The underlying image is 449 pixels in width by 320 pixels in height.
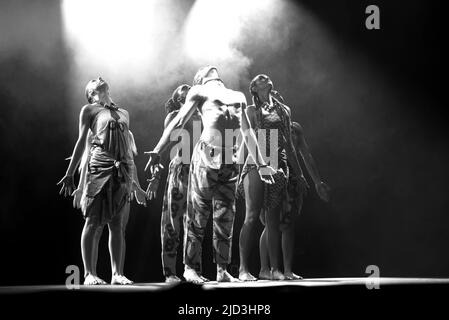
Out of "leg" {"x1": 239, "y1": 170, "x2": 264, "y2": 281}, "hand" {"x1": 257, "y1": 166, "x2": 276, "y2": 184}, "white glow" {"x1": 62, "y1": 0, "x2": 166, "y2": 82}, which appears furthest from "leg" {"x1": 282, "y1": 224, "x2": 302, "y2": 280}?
"white glow" {"x1": 62, "y1": 0, "x2": 166, "y2": 82}

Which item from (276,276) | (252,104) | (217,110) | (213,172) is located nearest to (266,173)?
(213,172)

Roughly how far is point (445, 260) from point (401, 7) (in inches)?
115

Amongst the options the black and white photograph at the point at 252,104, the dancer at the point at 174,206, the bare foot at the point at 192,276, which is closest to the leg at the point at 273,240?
the black and white photograph at the point at 252,104

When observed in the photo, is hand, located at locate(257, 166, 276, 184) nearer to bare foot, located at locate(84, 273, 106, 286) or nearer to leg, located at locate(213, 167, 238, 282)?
leg, located at locate(213, 167, 238, 282)

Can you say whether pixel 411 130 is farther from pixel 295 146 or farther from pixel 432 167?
pixel 295 146

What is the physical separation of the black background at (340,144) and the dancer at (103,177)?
5.25ft

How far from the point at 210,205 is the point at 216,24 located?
9.30ft

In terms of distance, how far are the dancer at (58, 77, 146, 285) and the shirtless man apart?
1.29ft

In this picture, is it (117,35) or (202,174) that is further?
(117,35)

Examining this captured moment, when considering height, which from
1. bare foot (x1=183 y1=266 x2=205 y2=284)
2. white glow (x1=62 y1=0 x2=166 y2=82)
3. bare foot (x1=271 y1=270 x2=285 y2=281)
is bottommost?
bare foot (x1=271 y1=270 x2=285 y2=281)

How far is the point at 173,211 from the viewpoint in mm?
6562

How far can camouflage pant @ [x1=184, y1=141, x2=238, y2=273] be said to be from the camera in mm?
5914
